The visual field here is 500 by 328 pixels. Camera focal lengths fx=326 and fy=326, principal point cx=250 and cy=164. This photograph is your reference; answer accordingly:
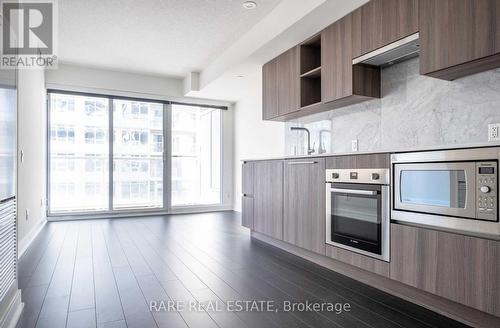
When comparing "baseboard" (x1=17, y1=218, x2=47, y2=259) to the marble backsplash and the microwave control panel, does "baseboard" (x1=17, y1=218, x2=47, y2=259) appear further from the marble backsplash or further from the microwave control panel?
the microwave control panel

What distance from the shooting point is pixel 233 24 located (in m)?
3.66

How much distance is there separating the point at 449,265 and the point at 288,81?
8.26 ft

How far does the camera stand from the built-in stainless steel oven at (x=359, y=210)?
7.07ft

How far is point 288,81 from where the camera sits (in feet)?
12.0

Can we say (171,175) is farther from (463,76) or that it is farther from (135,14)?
(463,76)

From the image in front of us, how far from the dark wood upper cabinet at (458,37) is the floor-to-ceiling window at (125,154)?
15.5 ft

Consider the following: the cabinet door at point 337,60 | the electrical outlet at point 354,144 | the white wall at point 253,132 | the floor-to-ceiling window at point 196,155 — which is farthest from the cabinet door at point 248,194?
the floor-to-ceiling window at point 196,155

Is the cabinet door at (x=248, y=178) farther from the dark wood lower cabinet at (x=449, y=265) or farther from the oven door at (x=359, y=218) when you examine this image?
the dark wood lower cabinet at (x=449, y=265)

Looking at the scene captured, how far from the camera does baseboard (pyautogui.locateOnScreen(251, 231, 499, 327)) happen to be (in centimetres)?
169

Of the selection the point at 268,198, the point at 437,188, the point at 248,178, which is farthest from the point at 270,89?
the point at 437,188

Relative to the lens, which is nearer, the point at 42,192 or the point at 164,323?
the point at 164,323

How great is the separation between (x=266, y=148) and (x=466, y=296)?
3845mm

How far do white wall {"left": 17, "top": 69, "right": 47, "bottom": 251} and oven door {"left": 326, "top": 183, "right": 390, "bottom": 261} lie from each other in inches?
107

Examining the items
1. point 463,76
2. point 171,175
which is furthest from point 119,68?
point 463,76
